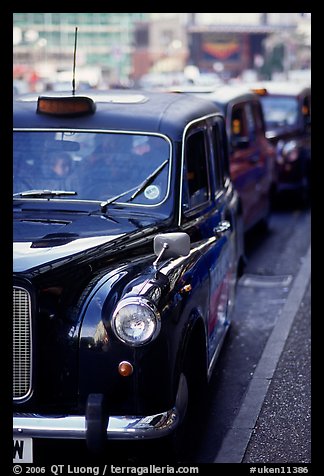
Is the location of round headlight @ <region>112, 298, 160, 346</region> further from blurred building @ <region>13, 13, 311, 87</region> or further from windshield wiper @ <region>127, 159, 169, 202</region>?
blurred building @ <region>13, 13, 311, 87</region>

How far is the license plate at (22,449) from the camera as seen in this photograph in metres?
3.88

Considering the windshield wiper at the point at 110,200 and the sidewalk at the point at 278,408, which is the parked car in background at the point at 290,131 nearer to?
the sidewalk at the point at 278,408

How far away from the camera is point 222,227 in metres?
5.86

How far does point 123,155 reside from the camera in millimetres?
5234

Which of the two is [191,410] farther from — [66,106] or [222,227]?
[66,106]

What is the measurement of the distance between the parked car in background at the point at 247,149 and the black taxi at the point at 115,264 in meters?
3.15

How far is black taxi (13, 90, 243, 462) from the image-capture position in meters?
3.96

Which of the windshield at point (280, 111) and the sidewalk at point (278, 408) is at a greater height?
the windshield at point (280, 111)

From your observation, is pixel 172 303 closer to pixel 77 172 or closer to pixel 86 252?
pixel 86 252

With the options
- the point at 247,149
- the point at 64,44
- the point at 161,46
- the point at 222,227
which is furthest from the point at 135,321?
the point at 161,46

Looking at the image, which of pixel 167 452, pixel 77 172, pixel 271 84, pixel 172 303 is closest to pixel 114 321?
pixel 172 303

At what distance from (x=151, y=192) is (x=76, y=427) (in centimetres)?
166

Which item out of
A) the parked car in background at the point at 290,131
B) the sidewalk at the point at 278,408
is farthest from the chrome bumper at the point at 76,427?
the parked car in background at the point at 290,131

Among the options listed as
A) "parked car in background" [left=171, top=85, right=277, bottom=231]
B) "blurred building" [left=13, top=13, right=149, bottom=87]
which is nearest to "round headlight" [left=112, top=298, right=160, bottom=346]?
"parked car in background" [left=171, top=85, right=277, bottom=231]
